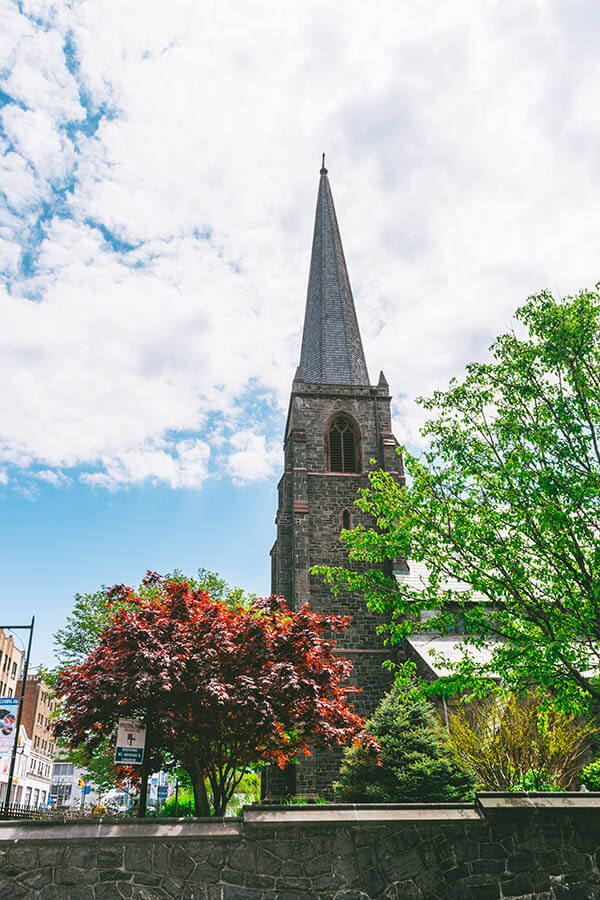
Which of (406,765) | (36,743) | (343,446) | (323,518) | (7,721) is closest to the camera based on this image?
(406,765)

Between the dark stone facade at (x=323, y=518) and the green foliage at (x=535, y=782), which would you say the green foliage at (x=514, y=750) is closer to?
the green foliage at (x=535, y=782)

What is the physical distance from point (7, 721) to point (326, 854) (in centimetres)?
1818

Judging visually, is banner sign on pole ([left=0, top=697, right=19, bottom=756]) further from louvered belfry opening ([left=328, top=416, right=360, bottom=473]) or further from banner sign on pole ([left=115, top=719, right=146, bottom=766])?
→ louvered belfry opening ([left=328, top=416, right=360, bottom=473])

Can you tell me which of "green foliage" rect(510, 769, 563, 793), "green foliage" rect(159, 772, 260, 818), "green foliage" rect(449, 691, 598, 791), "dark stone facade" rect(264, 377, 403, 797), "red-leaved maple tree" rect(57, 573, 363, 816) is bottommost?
"green foliage" rect(159, 772, 260, 818)

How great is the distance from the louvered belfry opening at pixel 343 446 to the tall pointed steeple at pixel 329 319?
319 cm

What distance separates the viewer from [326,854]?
7203 millimetres

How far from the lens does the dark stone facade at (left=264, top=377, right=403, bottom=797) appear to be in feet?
89.0

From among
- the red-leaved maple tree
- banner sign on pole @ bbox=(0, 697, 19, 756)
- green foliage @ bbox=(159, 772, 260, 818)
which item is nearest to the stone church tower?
green foliage @ bbox=(159, 772, 260, 818)

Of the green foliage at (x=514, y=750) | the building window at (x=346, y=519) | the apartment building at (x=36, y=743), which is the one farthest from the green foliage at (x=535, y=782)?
the apartment building at (x=36, y=743)

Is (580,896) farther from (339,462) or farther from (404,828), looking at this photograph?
(339,462)

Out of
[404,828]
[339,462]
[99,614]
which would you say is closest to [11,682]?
[99,614]

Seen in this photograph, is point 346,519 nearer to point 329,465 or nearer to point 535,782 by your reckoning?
point 329,465

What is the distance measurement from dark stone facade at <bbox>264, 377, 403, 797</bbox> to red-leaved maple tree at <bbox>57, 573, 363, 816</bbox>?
1301cm

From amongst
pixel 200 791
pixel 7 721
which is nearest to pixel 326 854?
pixel 200 791
